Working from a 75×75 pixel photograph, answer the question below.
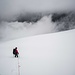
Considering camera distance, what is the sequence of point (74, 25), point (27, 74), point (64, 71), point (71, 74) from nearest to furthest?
point (71, 74) → point (64, 71) → point (27, 74) → point (74, 25)

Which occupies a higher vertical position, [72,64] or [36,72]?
[72,64]

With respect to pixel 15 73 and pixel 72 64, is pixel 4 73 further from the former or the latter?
pixel 72 64

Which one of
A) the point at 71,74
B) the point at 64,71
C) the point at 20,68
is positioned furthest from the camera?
the point at 20,68

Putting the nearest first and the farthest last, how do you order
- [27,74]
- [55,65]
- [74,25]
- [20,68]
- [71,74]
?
[71,74] < [27,74] < [55,65] < [20,68] < [74,25]

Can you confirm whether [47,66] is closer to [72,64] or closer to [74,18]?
[72,64]

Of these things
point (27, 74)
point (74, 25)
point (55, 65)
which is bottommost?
point (27, 74)

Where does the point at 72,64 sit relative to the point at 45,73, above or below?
above

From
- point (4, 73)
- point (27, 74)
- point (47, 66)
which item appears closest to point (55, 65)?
→ point (47, 66)

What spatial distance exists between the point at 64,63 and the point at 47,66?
1.40 m

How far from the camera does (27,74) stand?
6.71 metres

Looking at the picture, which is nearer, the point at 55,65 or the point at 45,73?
the point at 45,73

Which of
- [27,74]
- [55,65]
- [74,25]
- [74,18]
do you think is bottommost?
[27,74]

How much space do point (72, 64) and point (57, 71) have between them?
1.36 m

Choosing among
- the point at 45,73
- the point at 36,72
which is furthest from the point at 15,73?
the point at 45,73
